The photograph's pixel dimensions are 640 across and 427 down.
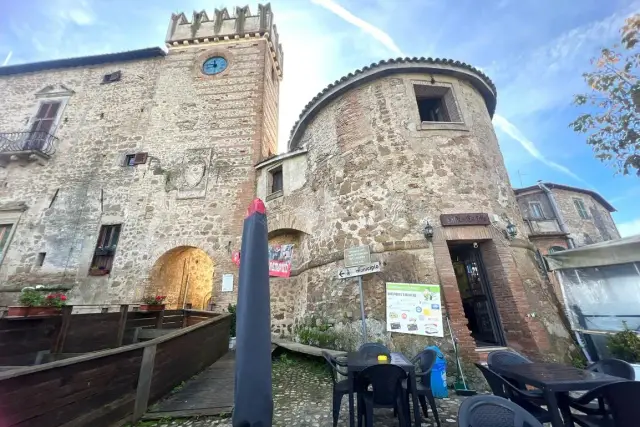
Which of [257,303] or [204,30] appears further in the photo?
[204,30]

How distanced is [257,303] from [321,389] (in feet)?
10.4

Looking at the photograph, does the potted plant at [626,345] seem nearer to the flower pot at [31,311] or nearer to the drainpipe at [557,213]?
the flower pot at [31,311]

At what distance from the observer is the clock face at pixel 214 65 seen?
43.1 feet

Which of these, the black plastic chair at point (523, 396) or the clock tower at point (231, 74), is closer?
the black plastic chair at point (523, 396)

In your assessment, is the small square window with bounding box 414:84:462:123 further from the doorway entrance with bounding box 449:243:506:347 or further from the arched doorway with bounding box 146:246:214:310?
the arched doorway with bounding box 146:246:214:310

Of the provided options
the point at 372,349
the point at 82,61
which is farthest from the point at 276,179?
the point at 82,61

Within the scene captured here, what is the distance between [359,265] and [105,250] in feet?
32.8

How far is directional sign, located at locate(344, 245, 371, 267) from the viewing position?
572cm

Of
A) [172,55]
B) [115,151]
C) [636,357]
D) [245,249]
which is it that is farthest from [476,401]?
[172,55]

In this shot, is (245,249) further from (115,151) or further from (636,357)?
(115,151)

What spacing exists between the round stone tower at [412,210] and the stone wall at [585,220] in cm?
1145

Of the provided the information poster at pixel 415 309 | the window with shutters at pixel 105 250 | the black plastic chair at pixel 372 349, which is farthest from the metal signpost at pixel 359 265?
Result: the window with shutters at pixel 105 250

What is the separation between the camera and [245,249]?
2463 millimetres

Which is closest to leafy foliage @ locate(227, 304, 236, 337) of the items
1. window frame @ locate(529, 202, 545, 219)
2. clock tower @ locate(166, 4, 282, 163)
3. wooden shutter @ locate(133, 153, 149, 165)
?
clock tower @ locate(166, 4, 282, 163)
